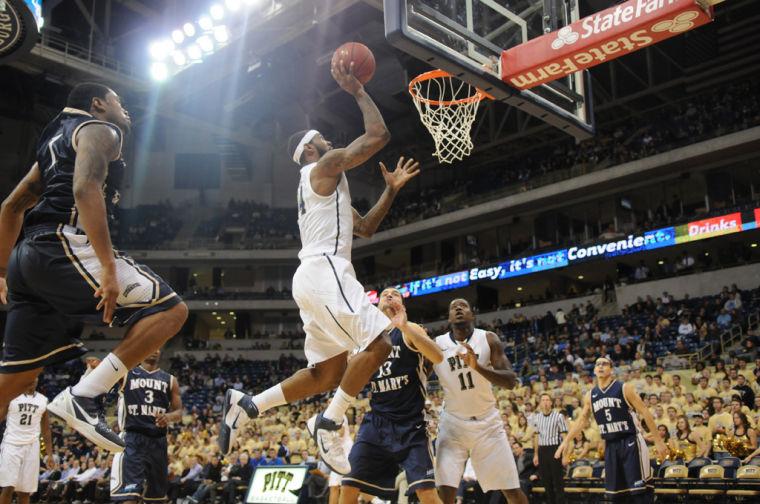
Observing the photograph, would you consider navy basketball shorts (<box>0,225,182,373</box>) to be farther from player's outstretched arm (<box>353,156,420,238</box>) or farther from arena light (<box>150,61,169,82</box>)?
arena light (<box>150,61,169,82</box>)

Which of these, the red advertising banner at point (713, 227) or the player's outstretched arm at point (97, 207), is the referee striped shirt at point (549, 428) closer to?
the player's outstretched arm at point (97, 207)

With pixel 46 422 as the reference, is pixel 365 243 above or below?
above

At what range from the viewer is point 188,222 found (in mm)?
38906

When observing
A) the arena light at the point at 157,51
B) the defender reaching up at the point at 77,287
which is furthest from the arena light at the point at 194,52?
the defender reaching up at the point at 77,287

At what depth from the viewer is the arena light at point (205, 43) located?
26922 mm

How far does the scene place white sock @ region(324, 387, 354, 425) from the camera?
4.17 m

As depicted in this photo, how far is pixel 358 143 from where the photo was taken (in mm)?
4273

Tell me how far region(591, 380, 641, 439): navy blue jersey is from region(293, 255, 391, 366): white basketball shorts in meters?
4.23

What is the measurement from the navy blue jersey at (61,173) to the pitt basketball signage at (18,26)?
11277 mm

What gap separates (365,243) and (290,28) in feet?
44.6

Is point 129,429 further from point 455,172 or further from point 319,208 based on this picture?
point 455,172

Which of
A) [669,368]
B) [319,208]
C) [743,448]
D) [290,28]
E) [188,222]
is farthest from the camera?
[188,222]

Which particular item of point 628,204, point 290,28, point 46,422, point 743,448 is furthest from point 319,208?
point 628,204

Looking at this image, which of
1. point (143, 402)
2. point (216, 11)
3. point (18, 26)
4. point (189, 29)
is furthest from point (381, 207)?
point (189, 29)
